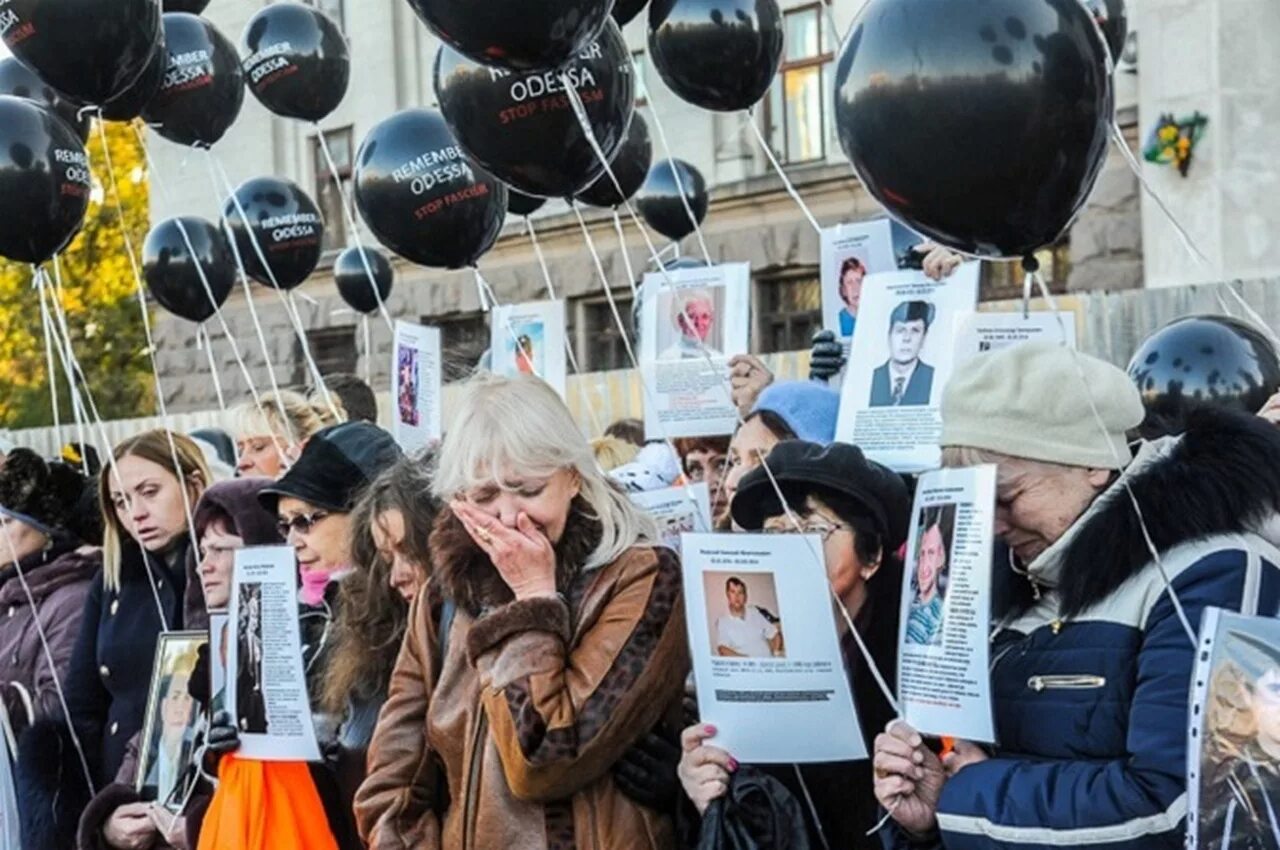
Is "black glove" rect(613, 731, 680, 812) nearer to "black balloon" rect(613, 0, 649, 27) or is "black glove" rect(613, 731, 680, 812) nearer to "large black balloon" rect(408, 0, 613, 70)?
"large black balloon" rect(408, 0, 613, 70)

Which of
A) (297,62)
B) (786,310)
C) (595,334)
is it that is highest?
(297,62)

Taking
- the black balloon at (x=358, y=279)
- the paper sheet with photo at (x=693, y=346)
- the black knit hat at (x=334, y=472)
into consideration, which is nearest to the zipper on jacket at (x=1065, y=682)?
the black knit hat at (x=334, y=472)

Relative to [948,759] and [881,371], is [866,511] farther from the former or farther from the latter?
[881,371]

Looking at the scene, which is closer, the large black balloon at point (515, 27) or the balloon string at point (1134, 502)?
the balloon string at point (1134, 502)

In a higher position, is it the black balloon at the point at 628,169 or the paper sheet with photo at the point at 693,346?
the black balloon at the point at 628,169

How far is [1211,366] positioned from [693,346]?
1.44 meters

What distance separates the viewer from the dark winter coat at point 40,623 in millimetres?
5742

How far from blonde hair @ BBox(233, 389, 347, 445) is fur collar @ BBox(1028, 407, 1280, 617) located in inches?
147

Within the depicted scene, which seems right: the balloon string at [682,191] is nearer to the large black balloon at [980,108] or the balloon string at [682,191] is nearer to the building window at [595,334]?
the large black balloon at [980,108]

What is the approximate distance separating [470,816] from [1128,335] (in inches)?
259

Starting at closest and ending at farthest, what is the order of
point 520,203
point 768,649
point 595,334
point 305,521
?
point 768,649
point 305,521
point 520,203
point 595,334

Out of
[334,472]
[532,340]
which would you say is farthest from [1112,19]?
[334,472]

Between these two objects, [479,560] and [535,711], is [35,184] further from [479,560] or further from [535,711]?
[535,711]

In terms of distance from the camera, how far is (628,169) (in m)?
7.03
